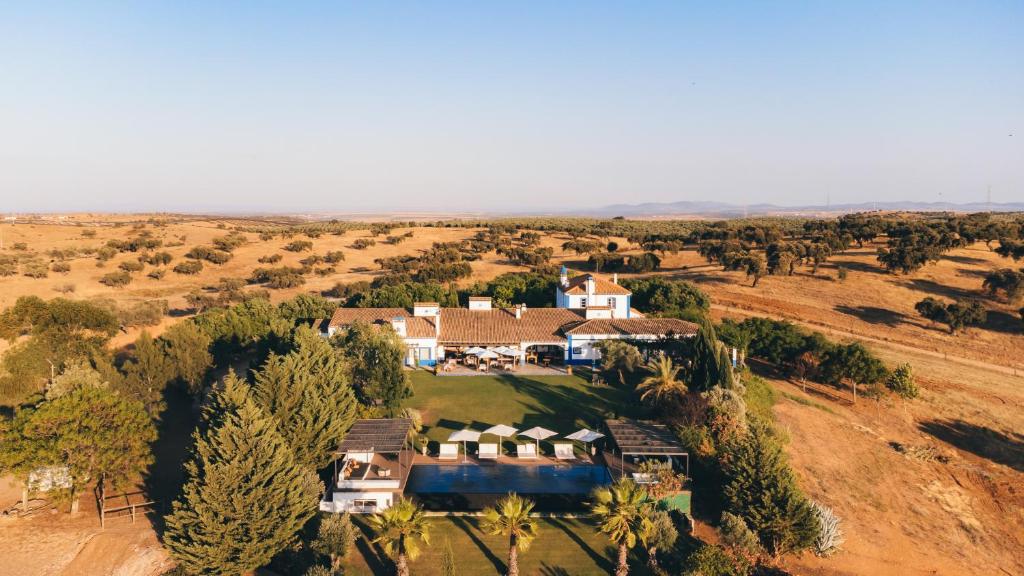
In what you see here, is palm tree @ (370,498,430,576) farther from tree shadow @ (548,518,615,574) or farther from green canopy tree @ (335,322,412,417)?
green canopy tree @ (335,322,412,417)

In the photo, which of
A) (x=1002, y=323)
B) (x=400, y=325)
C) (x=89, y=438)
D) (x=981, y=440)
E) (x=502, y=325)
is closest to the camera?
(x=89, y=438)

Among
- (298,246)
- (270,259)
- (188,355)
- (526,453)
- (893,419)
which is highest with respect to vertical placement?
(298,246)

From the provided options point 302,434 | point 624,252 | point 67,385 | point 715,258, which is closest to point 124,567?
point 302,434

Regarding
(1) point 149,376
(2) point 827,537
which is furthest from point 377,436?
(2) point 827,537

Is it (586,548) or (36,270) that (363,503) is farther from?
(36,270)

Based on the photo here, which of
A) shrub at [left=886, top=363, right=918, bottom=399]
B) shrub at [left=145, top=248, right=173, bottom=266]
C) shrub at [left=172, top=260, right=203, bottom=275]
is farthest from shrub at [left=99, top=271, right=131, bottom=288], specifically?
shrub at [left=886, top=363, right=918, bottom=399]

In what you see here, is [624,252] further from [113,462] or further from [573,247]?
[113,462]
